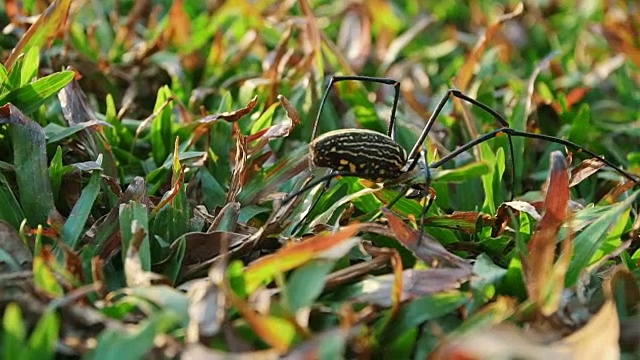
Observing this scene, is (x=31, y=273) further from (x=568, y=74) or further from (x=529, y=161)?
(x=568, y=74)

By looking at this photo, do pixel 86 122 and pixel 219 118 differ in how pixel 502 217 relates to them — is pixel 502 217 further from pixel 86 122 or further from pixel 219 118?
pixel 86 122

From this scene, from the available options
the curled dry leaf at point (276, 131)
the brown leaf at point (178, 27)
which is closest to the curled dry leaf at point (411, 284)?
the curled dry leaf at point (276, 131)

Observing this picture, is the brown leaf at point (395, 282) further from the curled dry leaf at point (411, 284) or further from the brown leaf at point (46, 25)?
the brown leaf at point (46, 25)

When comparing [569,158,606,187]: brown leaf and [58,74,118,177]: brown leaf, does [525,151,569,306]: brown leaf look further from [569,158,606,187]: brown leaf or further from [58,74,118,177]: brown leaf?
[58,74,118,177]: brown leaf

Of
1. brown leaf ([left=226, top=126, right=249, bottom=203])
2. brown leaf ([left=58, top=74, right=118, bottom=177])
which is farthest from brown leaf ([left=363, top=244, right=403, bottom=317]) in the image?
brown leaf ([left=58, top=74, right=118, bottom=177])

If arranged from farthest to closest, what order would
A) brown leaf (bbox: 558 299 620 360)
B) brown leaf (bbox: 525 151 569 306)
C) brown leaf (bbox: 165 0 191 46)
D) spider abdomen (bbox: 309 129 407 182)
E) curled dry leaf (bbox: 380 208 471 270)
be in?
brown leaf (bbox: 165 0 191 46), spider abdomen (bbox: 309 129 407 182), curled dry leaf (bbox: 380 208 471 270), brown leaf (bbox: 525 151 569 306), brown leaf (bbox: 558 299 620 360)

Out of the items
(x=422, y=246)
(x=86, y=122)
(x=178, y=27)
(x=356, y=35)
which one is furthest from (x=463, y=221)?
(x=356, y=35)

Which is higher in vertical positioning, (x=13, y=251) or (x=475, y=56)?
(x=13, y=251)
